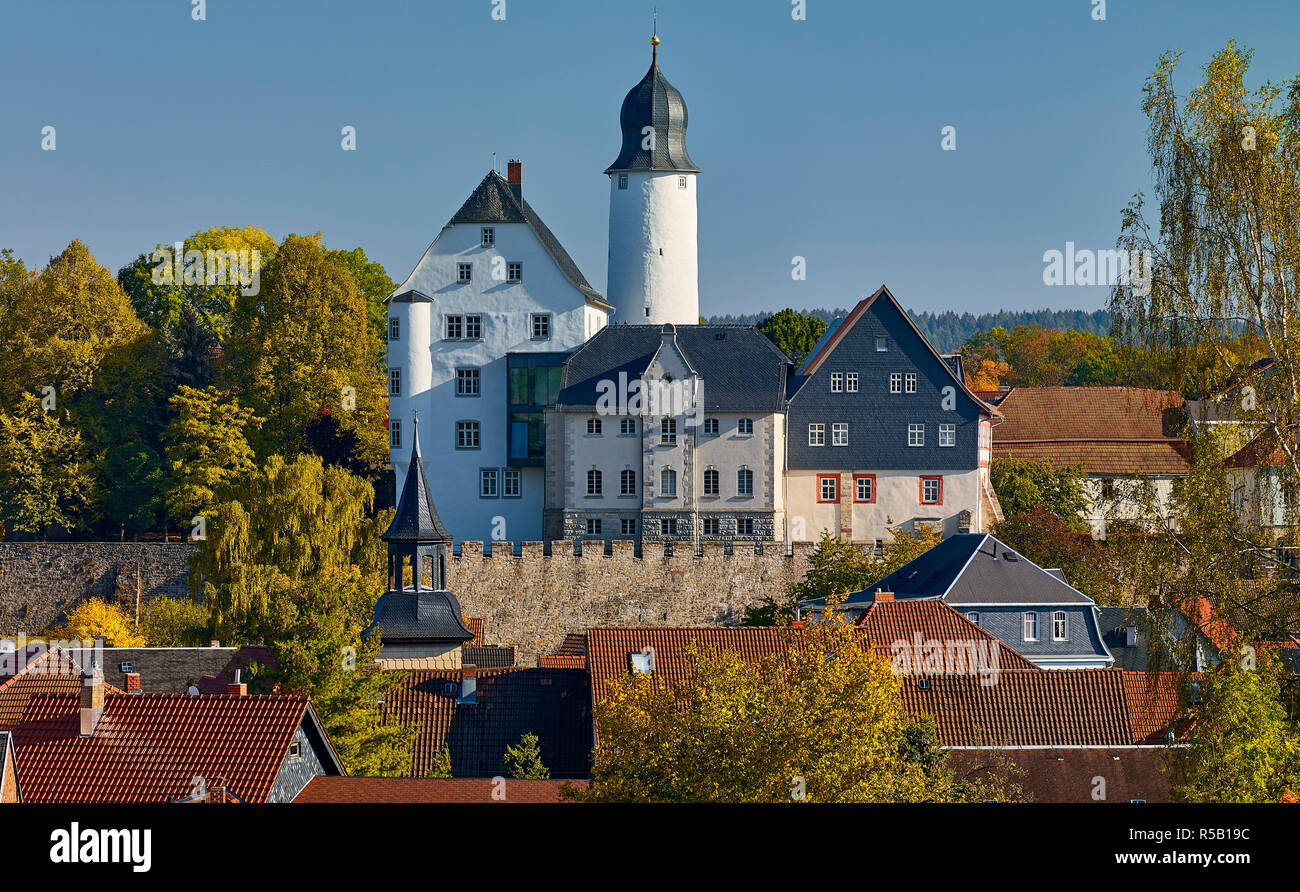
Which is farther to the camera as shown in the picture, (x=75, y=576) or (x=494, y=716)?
(x=75, y=576)

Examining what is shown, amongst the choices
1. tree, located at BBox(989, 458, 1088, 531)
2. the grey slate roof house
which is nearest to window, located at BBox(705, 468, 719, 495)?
the grey slate roof house

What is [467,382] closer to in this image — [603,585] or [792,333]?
[603,585]

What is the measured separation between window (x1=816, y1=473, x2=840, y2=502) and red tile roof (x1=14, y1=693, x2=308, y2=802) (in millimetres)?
32360

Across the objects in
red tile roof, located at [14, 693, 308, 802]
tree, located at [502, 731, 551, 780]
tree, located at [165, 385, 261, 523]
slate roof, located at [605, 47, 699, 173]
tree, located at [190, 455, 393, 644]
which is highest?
slate roof, located at [605, 47, 699, 173]

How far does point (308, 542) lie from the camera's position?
51156 mm

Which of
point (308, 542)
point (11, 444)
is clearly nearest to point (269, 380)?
point (11, 444)

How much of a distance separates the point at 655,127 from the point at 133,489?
22388 mm

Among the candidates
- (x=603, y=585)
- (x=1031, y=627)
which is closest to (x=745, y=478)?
(x=603, y=585)

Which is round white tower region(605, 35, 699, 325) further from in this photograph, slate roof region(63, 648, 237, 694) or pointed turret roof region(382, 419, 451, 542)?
slate roof region(63, 648, 237, 694)

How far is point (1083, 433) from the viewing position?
245ft

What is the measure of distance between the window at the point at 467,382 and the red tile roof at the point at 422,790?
32.1 m

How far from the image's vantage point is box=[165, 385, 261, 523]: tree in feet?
194
